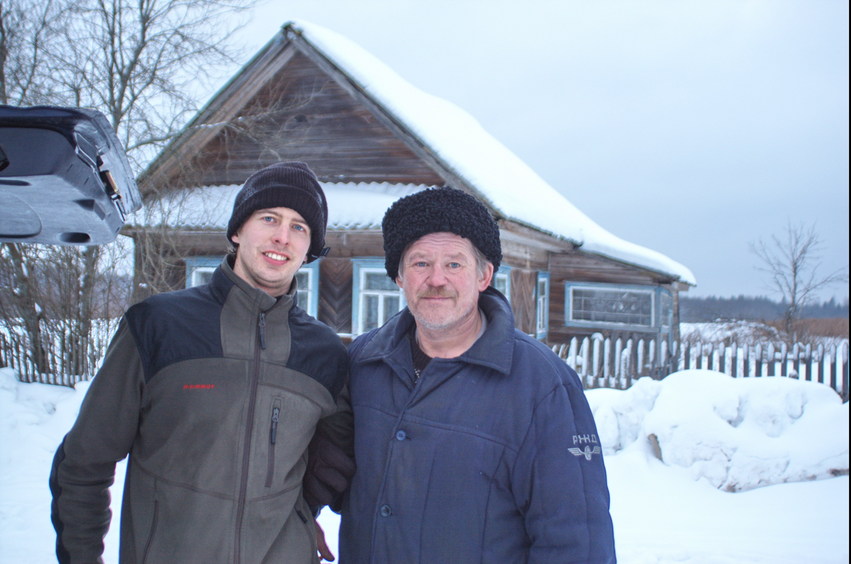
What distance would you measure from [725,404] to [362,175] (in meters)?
6.44

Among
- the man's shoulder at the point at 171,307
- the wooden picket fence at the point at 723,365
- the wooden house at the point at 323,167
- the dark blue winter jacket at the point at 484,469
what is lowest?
the wooden picket fence at the point at 723,365

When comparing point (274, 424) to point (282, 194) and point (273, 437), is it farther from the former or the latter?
point (282, 194)

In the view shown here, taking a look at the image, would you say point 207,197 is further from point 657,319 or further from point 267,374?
point 657,319

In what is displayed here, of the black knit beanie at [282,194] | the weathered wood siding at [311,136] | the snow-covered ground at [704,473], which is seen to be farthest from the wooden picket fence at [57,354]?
the black knit beanie at [282,194]

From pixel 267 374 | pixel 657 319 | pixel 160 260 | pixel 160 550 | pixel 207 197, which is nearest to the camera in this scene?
pixel 160 550

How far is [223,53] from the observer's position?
10117mm

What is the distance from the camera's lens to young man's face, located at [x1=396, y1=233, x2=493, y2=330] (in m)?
1.95

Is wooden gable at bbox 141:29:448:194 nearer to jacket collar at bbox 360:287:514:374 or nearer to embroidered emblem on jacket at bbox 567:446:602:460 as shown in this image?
jacket collar at bbox 360:287:514:374

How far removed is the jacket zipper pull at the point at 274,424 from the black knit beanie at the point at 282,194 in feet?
2.50

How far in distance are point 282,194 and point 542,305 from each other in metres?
11.9

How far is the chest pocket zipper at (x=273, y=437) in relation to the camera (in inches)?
68.9

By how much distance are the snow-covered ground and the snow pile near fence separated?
0.03 feet

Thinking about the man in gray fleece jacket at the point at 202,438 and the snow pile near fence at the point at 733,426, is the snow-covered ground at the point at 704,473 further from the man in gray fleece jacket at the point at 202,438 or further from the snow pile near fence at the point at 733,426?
the man in gray fleece jacket at the point at 202,438

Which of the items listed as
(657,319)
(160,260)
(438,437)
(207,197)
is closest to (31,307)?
(160,260)
